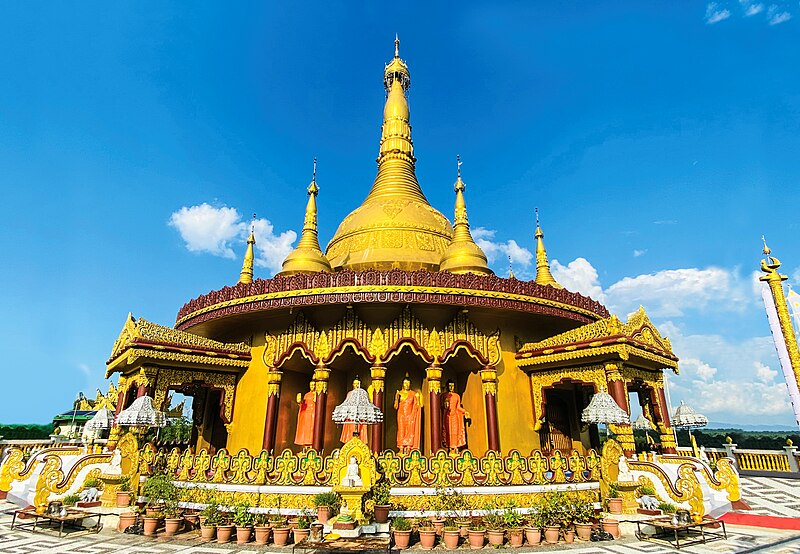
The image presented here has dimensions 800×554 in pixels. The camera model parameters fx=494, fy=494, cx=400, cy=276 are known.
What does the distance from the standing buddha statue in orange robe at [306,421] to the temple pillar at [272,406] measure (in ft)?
2.57

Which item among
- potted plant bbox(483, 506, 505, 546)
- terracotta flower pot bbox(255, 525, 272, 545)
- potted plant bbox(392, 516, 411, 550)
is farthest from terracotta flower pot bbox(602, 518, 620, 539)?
terracotta flower pot bbox(255, 525, 272, 545)

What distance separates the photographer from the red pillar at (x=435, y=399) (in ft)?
48.6

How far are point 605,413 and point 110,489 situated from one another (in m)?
12.8

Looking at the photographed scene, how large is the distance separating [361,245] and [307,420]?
25.6 feet

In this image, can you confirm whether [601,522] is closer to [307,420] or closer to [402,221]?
[307,420]

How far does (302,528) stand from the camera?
1027cm

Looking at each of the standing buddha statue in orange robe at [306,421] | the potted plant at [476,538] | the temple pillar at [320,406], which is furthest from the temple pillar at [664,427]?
the standing buddha statue in orange robe at [306,421]

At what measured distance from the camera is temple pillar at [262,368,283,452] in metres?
15.9

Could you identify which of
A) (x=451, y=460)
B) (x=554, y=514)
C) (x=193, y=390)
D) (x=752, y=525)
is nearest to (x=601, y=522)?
(x=554, y=514)

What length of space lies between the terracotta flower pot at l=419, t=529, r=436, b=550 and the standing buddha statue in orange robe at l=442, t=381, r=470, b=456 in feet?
18.8

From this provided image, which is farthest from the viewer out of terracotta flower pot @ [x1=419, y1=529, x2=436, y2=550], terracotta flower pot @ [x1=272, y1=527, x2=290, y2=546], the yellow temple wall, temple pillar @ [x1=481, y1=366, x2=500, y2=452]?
the yellow temple wall

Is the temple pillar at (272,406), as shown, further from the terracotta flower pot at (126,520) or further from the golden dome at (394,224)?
the golden dome at (394,224)

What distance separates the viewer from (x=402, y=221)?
21.5 meters

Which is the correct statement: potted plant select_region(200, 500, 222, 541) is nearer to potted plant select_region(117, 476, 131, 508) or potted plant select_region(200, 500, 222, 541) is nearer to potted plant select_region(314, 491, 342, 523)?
potted plant select_region(314, 491, 342, 523)
